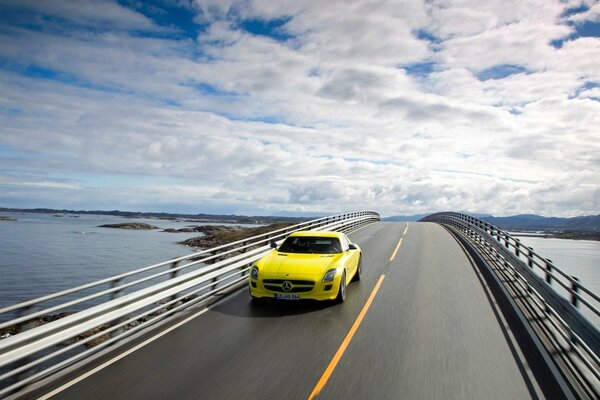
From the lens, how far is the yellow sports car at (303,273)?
9133mm

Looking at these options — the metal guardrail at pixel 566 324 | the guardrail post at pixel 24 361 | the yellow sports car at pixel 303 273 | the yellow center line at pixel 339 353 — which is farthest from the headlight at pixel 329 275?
A: the guardrail post at pixel 24 361

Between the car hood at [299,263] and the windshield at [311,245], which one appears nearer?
the car hood at [299,263]

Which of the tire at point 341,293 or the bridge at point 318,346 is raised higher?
the tire at point 341,293

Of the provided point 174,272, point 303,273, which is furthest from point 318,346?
point 174,272

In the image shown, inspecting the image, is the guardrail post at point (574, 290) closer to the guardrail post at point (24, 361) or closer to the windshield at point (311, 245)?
the windshield at point (311, 245)

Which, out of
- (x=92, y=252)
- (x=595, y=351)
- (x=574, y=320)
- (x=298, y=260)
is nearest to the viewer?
(x=595, y=351)

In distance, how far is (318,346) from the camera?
Result: 6852 mm

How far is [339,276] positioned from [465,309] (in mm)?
2722

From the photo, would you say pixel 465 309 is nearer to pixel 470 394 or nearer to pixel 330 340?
pixel 330 340

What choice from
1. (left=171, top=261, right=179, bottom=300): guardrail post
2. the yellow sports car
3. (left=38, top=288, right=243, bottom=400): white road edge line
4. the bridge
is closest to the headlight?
the yellow sports car

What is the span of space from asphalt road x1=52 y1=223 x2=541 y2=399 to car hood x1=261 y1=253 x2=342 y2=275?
0.80 meters

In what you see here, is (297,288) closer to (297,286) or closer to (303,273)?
(297,286)

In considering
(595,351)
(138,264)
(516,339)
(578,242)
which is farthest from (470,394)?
(578,242)

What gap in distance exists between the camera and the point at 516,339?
7.44 m
